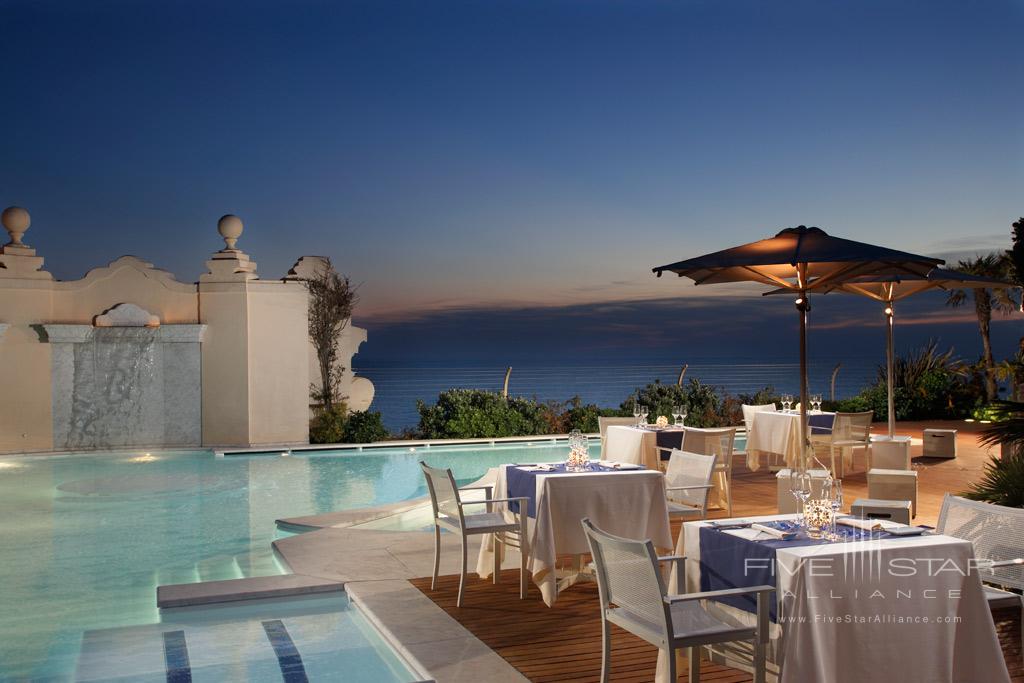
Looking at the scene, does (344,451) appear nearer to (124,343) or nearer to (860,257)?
(124,343)

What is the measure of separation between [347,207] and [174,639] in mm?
20137

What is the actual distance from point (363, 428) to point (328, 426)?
2.16ft

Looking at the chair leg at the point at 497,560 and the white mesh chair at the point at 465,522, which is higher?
the white mesh chair at the point at 465,522

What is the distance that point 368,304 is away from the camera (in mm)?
30344

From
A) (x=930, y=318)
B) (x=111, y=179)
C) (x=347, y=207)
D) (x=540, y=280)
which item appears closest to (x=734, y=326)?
(x=930, y=318)

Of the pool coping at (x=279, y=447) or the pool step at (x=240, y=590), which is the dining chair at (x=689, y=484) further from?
the pool coping at (x=279, y=447)

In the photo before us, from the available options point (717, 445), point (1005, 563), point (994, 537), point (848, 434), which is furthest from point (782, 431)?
point (1005, 563)

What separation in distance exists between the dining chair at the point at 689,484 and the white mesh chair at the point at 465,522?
1.23 meters

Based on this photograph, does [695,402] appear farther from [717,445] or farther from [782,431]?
[717,445]

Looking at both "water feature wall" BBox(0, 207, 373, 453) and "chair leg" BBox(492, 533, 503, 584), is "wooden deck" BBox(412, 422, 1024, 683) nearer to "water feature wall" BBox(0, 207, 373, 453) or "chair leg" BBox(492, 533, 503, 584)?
"chair leg" BBox(492, 533, 503, 584)

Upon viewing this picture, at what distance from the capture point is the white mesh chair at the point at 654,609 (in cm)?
366

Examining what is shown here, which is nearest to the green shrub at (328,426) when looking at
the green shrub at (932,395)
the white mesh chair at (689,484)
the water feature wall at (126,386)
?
the water feature wall at (126,386)

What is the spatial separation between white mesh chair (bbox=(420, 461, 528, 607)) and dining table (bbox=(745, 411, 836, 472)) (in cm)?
620

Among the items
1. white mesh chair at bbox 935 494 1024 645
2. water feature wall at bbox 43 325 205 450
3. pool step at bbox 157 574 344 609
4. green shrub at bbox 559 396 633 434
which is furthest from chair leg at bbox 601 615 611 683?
green shrub at bbox 559 396 633 434
